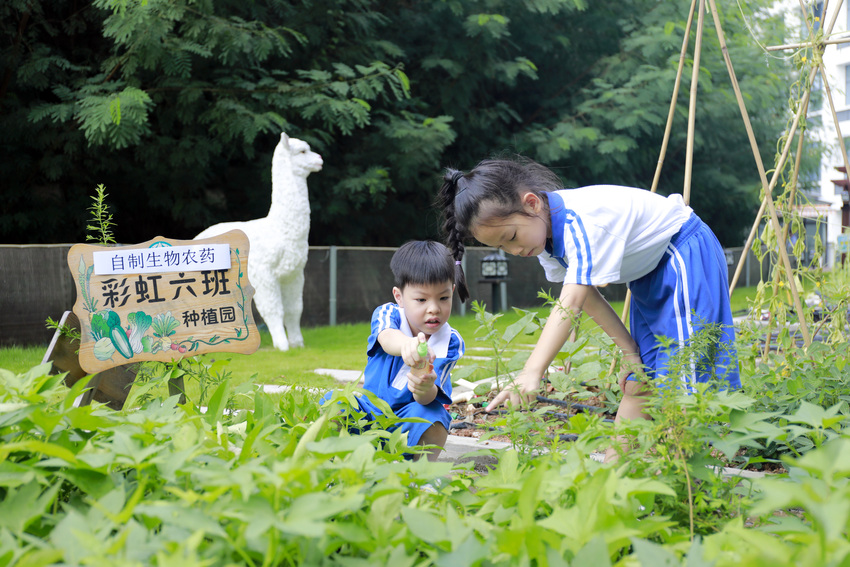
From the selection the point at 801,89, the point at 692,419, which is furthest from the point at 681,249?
the point at 801,89

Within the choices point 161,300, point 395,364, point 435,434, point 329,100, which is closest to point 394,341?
point 395,364

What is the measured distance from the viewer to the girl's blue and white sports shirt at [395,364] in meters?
2.36

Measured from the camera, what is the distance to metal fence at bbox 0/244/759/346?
19.1 feet

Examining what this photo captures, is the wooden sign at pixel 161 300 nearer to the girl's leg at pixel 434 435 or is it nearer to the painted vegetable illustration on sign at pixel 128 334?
the painted vegetable illustration on sign at pixel 128 334

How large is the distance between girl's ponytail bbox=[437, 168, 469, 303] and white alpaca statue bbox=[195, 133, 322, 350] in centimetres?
378

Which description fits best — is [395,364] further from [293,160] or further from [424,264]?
[293,160]

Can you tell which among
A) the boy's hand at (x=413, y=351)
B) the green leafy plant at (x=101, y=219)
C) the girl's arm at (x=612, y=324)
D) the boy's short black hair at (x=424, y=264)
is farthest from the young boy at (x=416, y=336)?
the green leafy plant at (x=101, y=219)

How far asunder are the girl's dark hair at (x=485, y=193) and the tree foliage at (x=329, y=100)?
3099mm

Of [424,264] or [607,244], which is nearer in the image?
[607,244]

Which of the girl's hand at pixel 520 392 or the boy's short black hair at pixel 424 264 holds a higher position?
the boy's short black hair at pixel 424 264

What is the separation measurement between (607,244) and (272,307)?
449 cm

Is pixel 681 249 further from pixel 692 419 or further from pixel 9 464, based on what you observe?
pixel 9 464

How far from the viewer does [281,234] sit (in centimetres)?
606

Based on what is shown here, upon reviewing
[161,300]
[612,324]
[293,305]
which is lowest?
[293,305]
